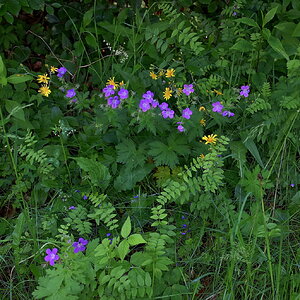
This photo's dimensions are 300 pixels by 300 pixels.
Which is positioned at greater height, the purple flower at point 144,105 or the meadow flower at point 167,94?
the purple flower at point 144,105

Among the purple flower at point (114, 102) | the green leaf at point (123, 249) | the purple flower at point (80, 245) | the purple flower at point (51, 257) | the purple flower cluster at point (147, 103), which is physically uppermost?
the purple flower cluster at point (147, 103)

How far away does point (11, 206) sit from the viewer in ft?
8.80

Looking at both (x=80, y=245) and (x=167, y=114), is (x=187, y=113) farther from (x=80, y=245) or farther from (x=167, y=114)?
(x=80, y=245)

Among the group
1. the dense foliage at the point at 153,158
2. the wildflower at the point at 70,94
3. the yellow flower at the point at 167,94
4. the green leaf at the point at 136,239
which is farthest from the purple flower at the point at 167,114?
the green leaf at the point at 136,239

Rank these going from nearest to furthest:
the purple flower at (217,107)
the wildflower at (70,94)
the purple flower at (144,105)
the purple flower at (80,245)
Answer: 1. the purple flower at (80,245)
2. the purple flower at (144,105)
3. the purple flower at (217,107)
4. the wildflower at (70,94)

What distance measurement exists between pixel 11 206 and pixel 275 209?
4.30 ft

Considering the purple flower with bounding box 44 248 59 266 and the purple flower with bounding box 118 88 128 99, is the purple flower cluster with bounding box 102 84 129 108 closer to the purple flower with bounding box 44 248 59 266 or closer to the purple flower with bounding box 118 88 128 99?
the purple flower with bounding box 118 88 128 99

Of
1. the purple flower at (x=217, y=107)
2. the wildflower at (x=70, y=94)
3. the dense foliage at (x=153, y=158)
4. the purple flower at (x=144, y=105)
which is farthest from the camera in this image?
the wildflower at (x=70, y=94)

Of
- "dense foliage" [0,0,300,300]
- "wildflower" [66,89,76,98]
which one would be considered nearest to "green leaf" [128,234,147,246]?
"dense foliage" [0,0,300,300]

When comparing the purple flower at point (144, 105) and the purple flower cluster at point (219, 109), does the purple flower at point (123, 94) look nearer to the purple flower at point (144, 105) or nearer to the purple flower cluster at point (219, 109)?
the purple flower at point (144, 105)

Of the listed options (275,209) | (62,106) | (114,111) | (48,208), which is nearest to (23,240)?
(48,208)

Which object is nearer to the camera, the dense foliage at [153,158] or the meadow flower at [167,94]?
the dense foliage at [153,158]

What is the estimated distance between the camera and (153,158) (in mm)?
2396

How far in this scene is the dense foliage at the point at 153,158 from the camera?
1886 millimetres
